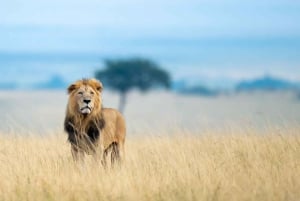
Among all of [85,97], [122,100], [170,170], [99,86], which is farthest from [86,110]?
[122,100]

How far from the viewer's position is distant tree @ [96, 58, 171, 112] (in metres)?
45.9

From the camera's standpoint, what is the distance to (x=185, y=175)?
9.01 metres

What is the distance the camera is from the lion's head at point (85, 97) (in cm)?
955

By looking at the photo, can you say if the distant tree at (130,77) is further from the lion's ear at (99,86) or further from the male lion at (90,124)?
the lion's ear at (99,86)

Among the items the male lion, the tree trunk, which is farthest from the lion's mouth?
the tree trunk

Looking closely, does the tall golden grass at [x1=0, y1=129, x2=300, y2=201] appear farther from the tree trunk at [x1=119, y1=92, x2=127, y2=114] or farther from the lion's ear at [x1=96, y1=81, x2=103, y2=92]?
the tree trunk at [x1=119, y1=92, x2=127, y2=114]

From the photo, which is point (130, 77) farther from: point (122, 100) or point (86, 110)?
point (86, 110)

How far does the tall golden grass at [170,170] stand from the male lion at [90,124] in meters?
0.18

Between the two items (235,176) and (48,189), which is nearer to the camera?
(48,189)

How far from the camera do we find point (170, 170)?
936 cm

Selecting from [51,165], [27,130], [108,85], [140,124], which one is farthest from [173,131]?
[108,85]

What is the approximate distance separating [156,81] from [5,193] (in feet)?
124

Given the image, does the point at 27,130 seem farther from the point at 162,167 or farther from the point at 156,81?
the point at 156,81

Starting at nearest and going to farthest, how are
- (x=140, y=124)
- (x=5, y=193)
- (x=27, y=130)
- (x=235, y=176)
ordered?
(x=5, y=193) < (x=235, y=176) < (x=27, y=130) < (x=140, y=124)
